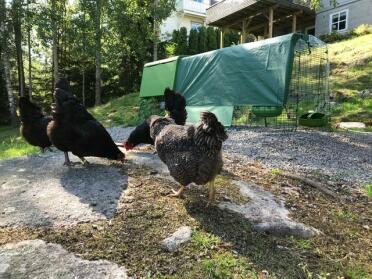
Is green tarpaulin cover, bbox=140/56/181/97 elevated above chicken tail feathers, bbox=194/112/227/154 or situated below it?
above

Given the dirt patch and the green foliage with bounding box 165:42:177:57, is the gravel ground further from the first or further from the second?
the green foliage with bounding box 165:42:177:57

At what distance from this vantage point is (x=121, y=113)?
56.0ft

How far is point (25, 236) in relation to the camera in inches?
138

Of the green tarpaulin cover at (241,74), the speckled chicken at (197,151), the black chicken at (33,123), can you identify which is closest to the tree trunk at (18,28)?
the green tarpaulin cover at (241,74)

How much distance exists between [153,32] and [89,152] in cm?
1822

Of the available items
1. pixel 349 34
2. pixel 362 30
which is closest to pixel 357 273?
pixel 362 30

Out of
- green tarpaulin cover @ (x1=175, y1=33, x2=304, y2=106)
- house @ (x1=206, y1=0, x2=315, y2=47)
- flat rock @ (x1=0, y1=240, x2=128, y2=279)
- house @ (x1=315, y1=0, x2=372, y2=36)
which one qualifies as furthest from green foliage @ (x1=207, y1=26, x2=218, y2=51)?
flat rock @ (x1=0, y1=240, x2=128, y2=279)

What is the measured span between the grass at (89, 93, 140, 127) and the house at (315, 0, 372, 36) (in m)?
15.1

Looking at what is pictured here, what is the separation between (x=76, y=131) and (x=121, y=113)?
11601 mm

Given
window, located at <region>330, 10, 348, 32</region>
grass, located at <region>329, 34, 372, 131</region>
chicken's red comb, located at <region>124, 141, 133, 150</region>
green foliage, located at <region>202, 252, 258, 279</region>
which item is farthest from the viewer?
window, located at <region>330, 10, 348, 32</region>

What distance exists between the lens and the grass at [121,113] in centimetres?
1509

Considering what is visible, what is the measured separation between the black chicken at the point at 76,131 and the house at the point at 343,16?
74.8ft

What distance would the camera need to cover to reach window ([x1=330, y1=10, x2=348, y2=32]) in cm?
2520

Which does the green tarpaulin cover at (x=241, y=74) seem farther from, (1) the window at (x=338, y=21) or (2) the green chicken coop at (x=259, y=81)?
(1) the window at (x=338, y=21)
